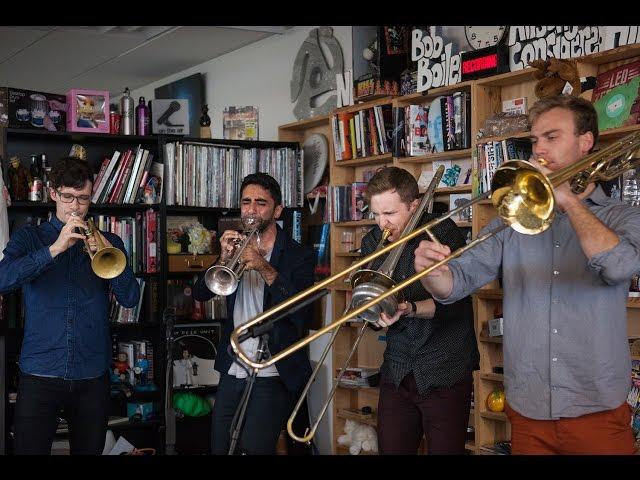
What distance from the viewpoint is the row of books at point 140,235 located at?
15.4ft

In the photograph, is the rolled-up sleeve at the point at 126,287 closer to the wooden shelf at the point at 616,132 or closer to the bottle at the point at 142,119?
the bottle at the point at 142,119

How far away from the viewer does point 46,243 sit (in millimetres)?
3377

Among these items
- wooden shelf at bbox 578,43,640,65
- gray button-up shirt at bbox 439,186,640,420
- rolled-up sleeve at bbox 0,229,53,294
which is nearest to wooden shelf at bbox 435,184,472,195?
wooden shelf at bbox 578,43,640,65

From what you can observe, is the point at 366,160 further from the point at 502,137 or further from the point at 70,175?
the point at 70,175

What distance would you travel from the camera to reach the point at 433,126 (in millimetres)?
4453

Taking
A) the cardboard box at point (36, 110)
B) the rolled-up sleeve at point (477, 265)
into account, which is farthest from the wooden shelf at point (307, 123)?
the rolled-up sleeve at point (477, 265)

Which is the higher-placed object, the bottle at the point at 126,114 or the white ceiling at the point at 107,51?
the white ceiling at the point at 107,51

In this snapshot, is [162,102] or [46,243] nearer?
[46,243]

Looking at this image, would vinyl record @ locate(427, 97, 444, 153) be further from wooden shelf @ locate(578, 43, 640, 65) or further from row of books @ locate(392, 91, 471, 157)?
wooden shelf @ locate(578, 43, 640, 65)

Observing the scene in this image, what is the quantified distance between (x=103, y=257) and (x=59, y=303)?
23 cm

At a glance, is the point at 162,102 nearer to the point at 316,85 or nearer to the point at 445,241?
the point at 316,85

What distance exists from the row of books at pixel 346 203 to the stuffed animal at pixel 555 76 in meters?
1.45

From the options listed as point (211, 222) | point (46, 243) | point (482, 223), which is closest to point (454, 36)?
point (482, 223)

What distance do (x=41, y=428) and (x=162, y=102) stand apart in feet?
8.72
